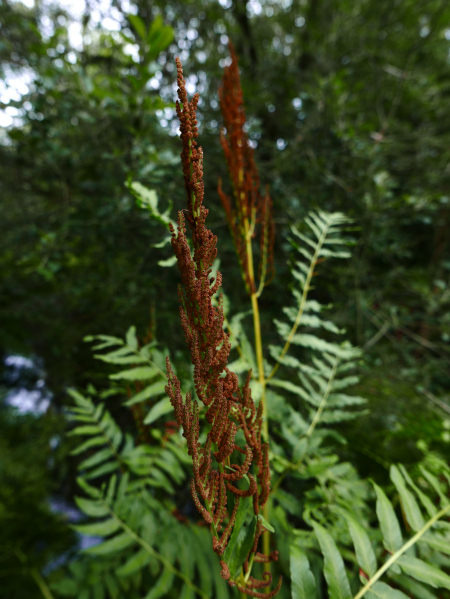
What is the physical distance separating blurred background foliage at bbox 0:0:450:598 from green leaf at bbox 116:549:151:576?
783 millimetres

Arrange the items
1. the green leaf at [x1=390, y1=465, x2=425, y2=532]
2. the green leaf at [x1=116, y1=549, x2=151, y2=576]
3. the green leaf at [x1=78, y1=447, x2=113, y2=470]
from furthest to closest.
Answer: the green leaf at [x1=78, y1=447, x2=113, y2=470], the green leaf at [x1=116, y1=549, x2=151, y2=576], the green leaf at [x1=390, y1=465, x2=425, y2=532]

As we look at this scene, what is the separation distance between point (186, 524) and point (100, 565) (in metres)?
0.32

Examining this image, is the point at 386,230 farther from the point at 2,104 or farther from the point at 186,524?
the point at 2,104

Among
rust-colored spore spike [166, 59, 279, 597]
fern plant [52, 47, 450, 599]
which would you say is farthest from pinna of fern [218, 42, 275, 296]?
rust-colored spore spike [166, 59, 279, 597]

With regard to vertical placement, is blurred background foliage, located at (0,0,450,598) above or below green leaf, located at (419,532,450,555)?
above

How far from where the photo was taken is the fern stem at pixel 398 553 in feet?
1.80

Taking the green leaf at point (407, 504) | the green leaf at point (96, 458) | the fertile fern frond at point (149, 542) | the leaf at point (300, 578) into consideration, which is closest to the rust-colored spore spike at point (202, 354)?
the leaf at point (300, 578)

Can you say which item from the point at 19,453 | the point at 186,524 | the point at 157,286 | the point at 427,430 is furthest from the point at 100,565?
the point at 19,453

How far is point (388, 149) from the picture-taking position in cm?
193

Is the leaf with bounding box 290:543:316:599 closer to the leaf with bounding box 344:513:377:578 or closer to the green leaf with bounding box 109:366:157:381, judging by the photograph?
the leaf with bounding box 344:513:377:578

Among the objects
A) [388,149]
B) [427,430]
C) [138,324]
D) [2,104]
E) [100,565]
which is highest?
[2,104]

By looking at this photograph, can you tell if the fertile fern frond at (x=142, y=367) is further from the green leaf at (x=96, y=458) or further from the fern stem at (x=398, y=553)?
the fern stem at (x=398, y=553)

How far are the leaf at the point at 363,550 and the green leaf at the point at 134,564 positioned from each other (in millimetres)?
654

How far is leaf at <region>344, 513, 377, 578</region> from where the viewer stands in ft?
1.87
